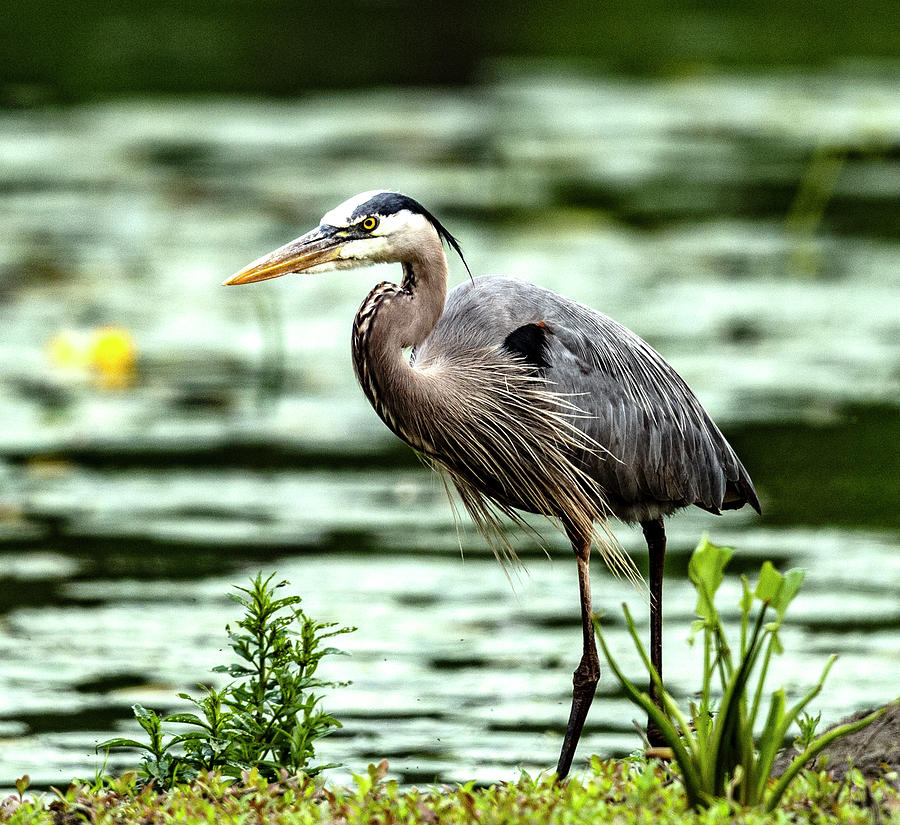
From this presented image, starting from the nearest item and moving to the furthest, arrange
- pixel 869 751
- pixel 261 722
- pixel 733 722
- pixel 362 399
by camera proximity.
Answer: pixel 733 722
pixel 869 751
pixel 261 722
pixel 362 399

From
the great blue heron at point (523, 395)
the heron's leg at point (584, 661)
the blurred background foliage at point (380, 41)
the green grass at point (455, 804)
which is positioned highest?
the blurred background foliage at point (380, 41)

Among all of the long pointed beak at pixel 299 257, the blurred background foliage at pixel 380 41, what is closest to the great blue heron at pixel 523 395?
the long pointed beak at pixel 299 257

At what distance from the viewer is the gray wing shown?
200 inches

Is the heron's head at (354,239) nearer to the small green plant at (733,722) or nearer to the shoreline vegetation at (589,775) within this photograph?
the shoreline vegetation at (589,775)

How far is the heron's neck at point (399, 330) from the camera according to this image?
476 cm

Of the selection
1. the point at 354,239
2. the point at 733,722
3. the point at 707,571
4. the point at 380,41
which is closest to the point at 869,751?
the point at 733,722

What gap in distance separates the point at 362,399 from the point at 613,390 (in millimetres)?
4442

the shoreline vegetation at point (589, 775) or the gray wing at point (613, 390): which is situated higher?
the gray wing at point (613, 390)

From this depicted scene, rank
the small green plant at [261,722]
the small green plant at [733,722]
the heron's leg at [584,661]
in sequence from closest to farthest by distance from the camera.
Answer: the small green plant at [733,722] < the small green plant at [261,722] < the heron's leg at [584,661]

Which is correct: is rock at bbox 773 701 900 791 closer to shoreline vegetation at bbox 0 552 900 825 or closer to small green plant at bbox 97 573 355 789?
shoreline vegetation at bbox 0 552 900 825

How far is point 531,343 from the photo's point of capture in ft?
16.6

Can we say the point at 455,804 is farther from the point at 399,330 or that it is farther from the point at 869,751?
the point at 399,330

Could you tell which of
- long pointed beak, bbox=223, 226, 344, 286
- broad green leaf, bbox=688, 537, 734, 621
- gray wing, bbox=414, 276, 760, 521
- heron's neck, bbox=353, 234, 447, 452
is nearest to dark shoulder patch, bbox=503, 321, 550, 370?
Answer: gray wing, bbox=414, 276, 760, 521

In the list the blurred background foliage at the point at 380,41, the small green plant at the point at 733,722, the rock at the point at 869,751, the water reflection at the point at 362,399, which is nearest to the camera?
the small green plant at the point at 733,722
